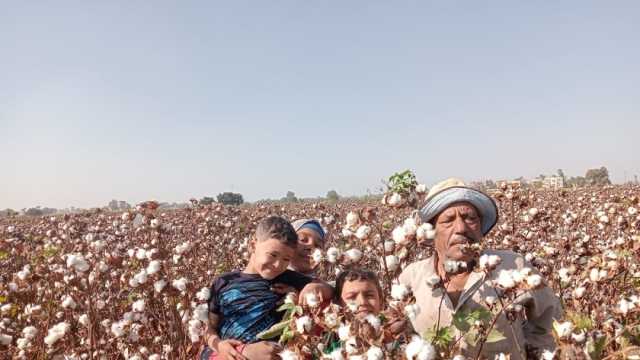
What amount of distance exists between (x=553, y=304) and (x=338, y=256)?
3.98 ft

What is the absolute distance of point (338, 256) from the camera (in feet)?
A: 8.19

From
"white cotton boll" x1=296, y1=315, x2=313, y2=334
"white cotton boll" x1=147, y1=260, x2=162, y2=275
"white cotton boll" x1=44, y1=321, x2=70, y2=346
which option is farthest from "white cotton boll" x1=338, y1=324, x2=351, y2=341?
"white cotton boll" x1=44, y1=321, x2=70, y2=346

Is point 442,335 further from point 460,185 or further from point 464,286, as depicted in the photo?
point 460,185

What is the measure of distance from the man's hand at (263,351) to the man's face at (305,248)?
0.95m

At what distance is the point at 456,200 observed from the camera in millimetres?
2732

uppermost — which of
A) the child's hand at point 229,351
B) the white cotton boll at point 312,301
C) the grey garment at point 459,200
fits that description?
the grey garment at point 459,200

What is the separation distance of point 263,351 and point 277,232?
2.39ft

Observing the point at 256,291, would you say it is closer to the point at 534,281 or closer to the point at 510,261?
the point at 510,261

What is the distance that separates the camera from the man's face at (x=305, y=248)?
3361 millimetres

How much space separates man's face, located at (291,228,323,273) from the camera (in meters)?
3.36

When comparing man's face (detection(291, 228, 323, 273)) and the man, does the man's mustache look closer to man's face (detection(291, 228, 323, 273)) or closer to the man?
the man

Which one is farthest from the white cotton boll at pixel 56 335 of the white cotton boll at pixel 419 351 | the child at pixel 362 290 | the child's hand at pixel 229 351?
the white cotton boll at pixel 419 351

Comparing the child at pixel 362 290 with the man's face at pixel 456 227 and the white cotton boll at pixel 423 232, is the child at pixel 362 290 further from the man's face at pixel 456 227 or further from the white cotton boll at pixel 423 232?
the man's face at pixel 456 227

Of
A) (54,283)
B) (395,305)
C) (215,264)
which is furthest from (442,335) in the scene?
(215,264)
